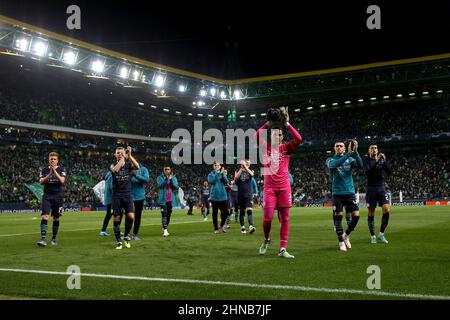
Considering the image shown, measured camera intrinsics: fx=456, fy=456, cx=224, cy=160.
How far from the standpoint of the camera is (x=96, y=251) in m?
10.2

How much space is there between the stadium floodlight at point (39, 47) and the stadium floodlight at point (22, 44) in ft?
1.62

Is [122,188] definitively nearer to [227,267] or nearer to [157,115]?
[227,267]

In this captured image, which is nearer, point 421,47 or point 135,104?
point 421,47

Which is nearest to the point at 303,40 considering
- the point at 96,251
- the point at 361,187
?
the point at 361,187

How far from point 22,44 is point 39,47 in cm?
133

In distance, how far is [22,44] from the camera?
3544cm

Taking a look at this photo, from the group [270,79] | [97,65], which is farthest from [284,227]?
[270,79]

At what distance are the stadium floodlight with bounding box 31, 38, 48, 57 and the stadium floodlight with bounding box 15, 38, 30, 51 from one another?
1.62ft

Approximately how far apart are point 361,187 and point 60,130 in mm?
35078

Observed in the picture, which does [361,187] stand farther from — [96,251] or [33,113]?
[96,251]

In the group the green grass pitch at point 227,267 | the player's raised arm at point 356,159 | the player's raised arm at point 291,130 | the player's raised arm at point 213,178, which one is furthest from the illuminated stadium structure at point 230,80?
the player's raised arm at point 291,130

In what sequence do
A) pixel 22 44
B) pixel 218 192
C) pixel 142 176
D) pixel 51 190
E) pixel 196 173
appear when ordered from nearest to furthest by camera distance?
pixel 51 190, pixel 142 176, pixel 218 192, pixel 22 44, pixel 196 173

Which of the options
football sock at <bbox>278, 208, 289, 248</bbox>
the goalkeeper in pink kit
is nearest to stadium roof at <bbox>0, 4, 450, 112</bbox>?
the goalkeeper in pink kit

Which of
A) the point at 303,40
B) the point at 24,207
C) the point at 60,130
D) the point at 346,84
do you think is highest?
the point at 303,40
